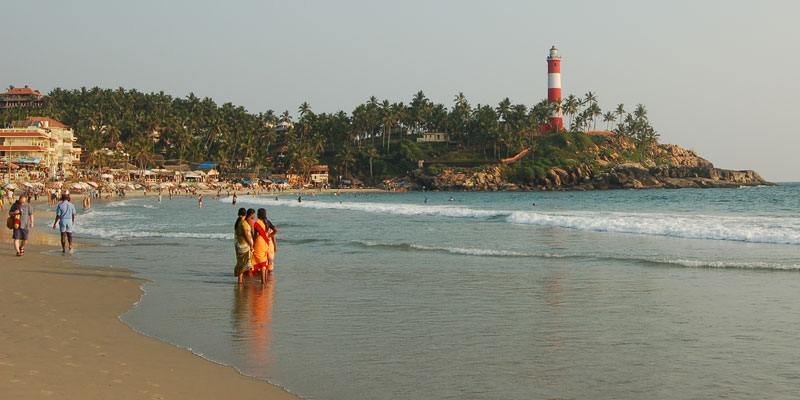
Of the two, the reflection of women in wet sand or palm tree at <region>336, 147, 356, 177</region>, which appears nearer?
the reflection of women in wet sand

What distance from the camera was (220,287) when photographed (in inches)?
488

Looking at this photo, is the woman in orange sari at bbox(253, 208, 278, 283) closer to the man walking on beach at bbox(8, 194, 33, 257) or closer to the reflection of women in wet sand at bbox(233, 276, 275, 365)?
the reflection of women in wet sand at bbox(233, 276, 275, 365)

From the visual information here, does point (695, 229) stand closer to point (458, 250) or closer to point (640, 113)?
point (458, 250)

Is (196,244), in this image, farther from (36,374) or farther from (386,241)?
(36,374)

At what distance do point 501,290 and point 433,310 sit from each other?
7.82ft

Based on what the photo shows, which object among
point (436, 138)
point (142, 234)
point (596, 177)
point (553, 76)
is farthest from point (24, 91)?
point (142, 234)

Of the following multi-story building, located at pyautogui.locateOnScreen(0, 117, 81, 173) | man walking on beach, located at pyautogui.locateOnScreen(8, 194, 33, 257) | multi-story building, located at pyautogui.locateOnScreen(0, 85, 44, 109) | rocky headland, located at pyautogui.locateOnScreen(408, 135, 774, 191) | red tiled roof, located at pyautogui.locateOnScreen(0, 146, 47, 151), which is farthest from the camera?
multi-story building, located at pyautogui.locateOnScreen(0, 85, 44, 109)

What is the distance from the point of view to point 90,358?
681 centimetres

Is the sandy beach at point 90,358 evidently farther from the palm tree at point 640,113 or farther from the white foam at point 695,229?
the palm tree at point 640,113

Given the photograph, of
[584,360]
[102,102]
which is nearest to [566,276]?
[584,360]

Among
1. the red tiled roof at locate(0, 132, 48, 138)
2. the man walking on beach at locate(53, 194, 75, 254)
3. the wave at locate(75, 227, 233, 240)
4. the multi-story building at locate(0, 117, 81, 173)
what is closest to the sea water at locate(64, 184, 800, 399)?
the man walking on beach at locate(53, 194, 75, 254)

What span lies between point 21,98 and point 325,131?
6498 cm

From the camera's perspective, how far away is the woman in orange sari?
12.3 meters

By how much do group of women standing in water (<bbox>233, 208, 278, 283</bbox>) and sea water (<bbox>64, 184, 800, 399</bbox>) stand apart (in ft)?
1.17
